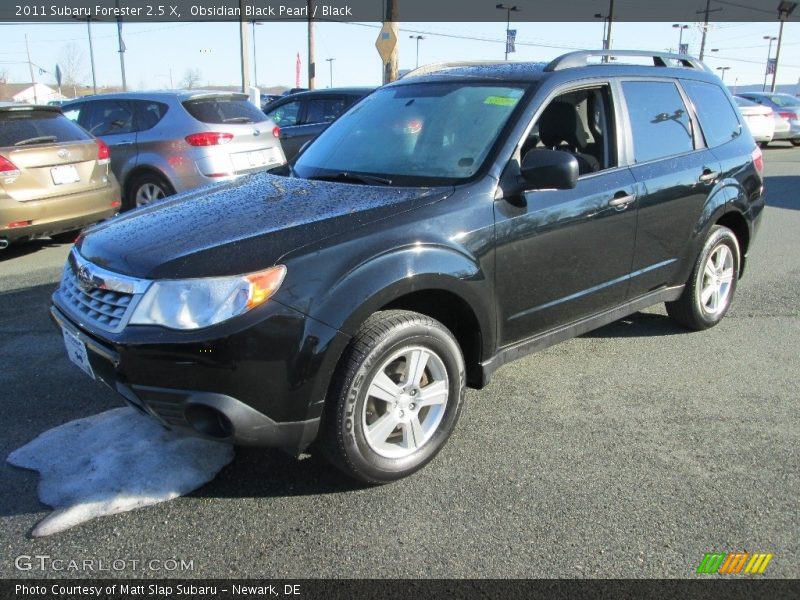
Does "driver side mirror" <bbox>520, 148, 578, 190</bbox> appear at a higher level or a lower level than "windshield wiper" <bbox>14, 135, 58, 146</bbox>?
higher

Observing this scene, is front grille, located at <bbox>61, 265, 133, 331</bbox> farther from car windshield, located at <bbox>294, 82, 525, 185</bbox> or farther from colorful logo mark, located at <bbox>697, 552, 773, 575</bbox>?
colorful logo mark, located at <bbox>697, 552, 773, 575</bbox>

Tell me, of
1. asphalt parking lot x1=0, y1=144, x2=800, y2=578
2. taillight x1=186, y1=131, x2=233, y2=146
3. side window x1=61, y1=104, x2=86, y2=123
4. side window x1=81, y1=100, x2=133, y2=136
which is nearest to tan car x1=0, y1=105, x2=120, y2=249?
taillight x1=186, y1=131, x2=233, y2=146

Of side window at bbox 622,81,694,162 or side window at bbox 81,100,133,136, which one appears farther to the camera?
side window at bbox 81,100,133,136

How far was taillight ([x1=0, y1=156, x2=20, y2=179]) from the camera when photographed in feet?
20.8

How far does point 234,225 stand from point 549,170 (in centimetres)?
146

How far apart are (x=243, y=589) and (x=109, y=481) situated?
3.02 ft

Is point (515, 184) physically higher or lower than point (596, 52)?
lower

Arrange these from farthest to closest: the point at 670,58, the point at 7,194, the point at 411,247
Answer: the point at 7,194, the point at 670,58, the point at 411,247

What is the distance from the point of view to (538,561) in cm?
248

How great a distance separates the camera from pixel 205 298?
99.4 inches

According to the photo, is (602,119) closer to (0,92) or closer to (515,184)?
(515,184)

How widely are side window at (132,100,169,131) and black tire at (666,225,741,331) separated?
6.30 m

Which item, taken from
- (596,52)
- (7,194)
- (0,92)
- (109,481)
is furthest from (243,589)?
(0,92)

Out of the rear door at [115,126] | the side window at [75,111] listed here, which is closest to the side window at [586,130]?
the rear door at [115,126]
